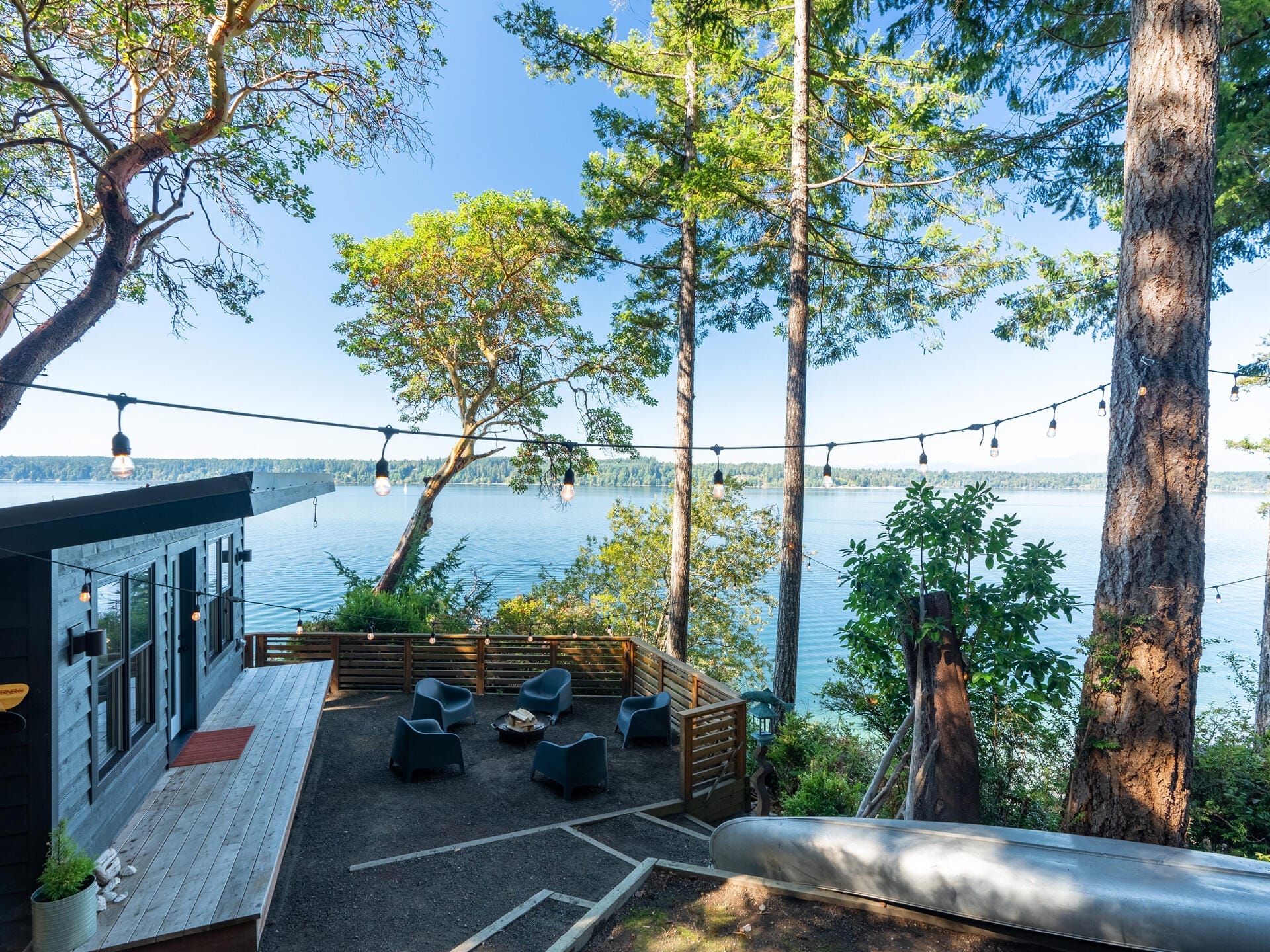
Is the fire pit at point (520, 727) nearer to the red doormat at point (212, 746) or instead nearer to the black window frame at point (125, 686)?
the red doormat at point (212, 746)

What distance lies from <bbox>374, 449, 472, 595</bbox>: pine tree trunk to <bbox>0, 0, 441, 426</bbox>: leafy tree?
5809 millimetres

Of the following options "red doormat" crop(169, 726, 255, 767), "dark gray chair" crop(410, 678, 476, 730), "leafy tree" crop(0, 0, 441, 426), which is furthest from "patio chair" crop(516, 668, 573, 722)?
"leafy tree" crop(0, 0, 441, 426)

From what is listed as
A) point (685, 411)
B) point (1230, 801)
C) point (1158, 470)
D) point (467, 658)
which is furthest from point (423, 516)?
Result: point (1230, 801)

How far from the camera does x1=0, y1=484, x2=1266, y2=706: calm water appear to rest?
23984mm

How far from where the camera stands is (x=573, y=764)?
5.89m

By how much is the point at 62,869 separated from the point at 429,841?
2565mm

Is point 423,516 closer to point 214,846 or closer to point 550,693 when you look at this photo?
point 550,693

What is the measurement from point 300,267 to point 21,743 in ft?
57.2

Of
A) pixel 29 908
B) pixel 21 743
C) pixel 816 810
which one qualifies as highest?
pixel 21 743

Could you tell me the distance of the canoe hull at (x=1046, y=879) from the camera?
207 cm

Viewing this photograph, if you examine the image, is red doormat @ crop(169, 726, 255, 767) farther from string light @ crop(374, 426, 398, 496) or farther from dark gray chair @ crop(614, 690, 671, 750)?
dark gray chair @ crop(614, 690, 671, 750)

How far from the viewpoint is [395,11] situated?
769cm

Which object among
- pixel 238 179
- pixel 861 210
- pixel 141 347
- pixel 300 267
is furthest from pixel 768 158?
pixel 141 347

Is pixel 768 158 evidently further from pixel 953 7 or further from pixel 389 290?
pixel 389 290
